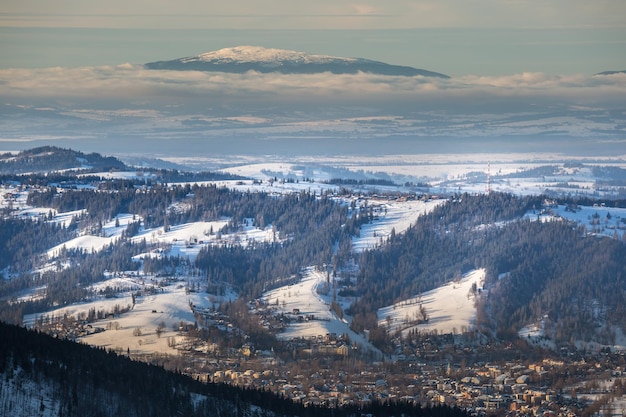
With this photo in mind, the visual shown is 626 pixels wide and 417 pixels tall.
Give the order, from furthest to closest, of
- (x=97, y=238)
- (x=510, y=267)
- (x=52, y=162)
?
(x=52, y=162), (x=97, y=238), (x=510, y=267)

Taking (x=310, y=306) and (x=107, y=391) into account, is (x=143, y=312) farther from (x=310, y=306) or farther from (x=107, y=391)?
(x=107, y=391)

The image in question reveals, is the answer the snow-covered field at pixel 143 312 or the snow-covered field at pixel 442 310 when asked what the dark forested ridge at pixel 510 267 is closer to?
the snow-covered field at pixel 442 310

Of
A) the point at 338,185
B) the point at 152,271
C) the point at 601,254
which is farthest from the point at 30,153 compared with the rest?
the point at 601,254

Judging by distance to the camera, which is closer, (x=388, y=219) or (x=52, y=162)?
(x=388, y=219)

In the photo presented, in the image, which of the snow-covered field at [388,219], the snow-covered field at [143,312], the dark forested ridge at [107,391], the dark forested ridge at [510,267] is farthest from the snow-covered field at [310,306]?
the dark forested ridge at [107,391]

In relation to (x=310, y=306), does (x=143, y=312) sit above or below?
below

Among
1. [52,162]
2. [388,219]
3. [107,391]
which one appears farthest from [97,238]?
[107,391]

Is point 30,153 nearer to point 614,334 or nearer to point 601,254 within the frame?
point 601,254
